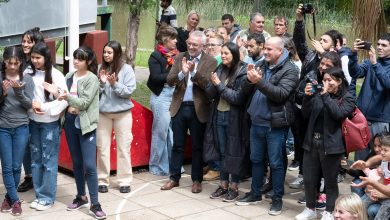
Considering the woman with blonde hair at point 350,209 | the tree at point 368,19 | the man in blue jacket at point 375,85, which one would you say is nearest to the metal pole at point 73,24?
the tree at point 368,19

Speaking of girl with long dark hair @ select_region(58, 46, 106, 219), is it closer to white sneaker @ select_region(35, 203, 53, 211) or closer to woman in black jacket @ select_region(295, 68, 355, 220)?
white sneaker @ select_region(35, 203, 53, 211)

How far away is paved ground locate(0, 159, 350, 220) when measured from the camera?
23.5 feet

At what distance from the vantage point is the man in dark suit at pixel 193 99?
7.77 meters

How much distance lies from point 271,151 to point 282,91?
24.9 inches

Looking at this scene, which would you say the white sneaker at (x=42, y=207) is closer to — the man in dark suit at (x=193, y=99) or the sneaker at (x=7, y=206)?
the sneaker at (x=7, y=206)

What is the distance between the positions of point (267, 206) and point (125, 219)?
154 centimetres

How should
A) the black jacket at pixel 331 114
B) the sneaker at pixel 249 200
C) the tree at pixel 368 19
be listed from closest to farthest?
the black jacket at pixel 331 114 < the sneaker at pixel 249 200 < the tree at pixel 368 19

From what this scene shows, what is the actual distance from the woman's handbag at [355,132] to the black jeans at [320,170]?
6.3 inches

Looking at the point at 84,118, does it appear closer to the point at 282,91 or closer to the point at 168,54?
the point at 168,54

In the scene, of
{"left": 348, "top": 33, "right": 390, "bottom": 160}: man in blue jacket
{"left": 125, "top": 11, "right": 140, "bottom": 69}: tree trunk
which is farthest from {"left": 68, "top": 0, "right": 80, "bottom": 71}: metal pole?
{"left": 125, "top": 11, "right": 140, "bottom": 69}: tree trunk

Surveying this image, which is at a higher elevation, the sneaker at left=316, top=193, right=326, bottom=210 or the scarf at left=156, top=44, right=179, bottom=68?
the scarf at left=156, top=44, right=179, bottom=68

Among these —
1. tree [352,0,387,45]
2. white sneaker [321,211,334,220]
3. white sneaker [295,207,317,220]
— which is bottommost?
white sneaker [295,207,317,220]

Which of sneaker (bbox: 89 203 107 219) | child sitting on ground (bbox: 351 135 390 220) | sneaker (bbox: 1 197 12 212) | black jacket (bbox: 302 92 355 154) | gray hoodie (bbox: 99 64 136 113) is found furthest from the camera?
gray hoodie (bbox: 99 64 136 113)

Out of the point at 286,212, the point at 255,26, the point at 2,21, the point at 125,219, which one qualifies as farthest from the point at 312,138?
the point at 2,21
